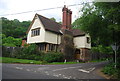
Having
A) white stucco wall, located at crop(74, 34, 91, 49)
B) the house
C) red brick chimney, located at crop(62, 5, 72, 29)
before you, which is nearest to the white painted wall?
the house

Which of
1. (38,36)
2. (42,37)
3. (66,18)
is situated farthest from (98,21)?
(38,36)

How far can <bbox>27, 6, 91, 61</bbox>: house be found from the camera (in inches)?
1069

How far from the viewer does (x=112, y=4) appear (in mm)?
12844

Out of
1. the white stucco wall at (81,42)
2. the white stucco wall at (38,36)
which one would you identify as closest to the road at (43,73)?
the white stucco wall at (38,36)

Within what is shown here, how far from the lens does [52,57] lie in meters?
24.2

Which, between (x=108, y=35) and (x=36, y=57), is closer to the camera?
(x=108, y=35)

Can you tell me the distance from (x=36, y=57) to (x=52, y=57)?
312 centimetres

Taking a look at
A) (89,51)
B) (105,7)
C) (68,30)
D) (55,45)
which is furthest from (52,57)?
(105,7)

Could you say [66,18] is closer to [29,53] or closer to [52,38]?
[52,38]

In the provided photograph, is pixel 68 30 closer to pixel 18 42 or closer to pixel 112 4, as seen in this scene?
pixel 112 4

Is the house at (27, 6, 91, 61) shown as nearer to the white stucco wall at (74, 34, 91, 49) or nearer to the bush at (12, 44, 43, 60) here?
the white stucco wall at (74, 34, 91, 49)

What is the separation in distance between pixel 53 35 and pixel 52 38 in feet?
2.25

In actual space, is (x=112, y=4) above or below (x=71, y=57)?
above

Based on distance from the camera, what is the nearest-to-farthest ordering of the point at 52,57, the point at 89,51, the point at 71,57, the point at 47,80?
the point at 47,80 → the point at 52,57 → the point at 71,57 → the point at 89,51
